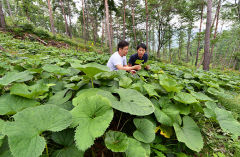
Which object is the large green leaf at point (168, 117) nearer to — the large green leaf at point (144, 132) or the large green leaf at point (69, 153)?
the large green leaf at point (144, 132)

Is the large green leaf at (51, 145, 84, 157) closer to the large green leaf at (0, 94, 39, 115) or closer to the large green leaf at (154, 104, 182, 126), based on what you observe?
the large green leaf at (0, 94, 39, 115)

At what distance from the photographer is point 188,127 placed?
0.99 m

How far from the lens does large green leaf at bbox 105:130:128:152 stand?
0.65m

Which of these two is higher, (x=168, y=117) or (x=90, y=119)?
(x=90, y=119)

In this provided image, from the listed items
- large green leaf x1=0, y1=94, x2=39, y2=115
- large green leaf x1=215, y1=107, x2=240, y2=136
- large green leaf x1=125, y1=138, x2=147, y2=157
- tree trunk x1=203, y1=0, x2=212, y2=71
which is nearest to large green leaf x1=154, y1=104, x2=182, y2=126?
large green leaf x1=125, y1=138, x2=147, y2=157

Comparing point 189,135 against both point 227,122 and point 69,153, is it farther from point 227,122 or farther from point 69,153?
point 69,153

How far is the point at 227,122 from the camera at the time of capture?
104cm

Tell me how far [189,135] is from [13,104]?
1475mm

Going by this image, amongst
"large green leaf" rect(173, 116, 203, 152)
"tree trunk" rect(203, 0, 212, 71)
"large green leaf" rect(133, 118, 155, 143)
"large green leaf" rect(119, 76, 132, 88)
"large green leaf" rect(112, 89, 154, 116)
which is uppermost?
"tree trunk" rect(203, 0, 212, 71)

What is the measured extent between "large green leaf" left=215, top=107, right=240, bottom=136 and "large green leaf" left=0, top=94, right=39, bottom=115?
5.61 feet

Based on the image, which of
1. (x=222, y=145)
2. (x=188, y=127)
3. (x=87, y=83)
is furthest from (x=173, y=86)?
(x=87, y=83)

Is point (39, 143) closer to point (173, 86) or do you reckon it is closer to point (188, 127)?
point (188, 127)

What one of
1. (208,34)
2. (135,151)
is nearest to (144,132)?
(135,151)

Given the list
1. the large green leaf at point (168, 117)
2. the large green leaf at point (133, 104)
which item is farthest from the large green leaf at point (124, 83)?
the large green leaf at point (168, 117)
